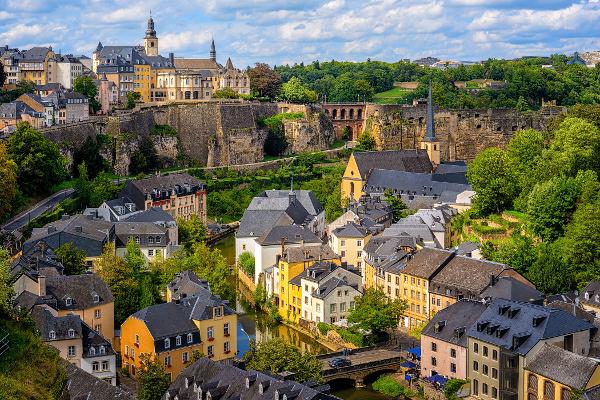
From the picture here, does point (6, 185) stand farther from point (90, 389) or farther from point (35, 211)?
point (90, 389)

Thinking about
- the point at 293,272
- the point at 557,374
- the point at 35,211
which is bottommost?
the point at 557,374

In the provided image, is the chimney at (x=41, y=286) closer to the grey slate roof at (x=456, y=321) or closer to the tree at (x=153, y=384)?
the tree at (x=153, y=384)

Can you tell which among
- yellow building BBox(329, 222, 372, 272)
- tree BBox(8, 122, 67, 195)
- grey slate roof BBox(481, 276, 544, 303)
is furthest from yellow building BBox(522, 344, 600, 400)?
tree BBox(8, 122, 67, 195)

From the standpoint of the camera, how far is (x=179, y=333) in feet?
126

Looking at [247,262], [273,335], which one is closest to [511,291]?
[273,335]

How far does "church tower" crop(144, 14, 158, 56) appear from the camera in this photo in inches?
4235

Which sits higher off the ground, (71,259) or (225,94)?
(225,94)

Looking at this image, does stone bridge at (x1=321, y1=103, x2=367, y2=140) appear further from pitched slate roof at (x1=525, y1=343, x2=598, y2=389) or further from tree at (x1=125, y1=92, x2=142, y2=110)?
pitched slate roof at (x1=525, y1=343, x2=598, y2=389)

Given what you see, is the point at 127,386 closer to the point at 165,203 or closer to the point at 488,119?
the point at 165,203

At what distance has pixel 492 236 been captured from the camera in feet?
177

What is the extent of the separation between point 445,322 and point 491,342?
372 cm

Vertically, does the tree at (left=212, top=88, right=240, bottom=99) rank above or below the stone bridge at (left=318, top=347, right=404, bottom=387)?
above

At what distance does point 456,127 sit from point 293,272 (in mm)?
49246

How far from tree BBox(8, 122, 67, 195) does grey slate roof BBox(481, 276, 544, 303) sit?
34.1 m
